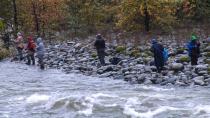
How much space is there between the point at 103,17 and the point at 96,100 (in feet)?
93.4

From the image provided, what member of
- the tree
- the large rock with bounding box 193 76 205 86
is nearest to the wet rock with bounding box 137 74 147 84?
the large rock with bounding box 193 76 205 86

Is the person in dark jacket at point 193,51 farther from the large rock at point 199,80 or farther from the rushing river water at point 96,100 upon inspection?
the rushing river water at point 96,100

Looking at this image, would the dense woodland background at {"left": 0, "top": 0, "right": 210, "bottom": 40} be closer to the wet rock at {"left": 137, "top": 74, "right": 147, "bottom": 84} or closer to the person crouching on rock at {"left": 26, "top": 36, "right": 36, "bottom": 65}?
the person crouching on rock at {"left": 26, "top": 36, "right": 36, "bottom": 65}

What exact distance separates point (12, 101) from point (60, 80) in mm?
4995

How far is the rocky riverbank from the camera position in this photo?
2384cm

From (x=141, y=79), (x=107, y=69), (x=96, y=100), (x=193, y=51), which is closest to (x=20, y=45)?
(x=107, y=69)

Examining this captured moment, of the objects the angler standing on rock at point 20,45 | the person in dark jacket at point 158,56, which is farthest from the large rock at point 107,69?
the angler standing on rock at point 20,45

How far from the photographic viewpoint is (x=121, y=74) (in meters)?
26.0

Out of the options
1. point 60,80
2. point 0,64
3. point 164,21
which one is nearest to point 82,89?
point 60,80

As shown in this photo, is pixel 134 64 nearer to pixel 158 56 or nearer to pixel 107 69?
pixel 107 69

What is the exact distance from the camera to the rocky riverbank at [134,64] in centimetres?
2384

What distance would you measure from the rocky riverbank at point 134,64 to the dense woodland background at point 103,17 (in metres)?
5.66

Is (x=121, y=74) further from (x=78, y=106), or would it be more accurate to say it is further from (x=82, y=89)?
(x=78, y=106)

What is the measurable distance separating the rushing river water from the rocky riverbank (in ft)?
3.21
